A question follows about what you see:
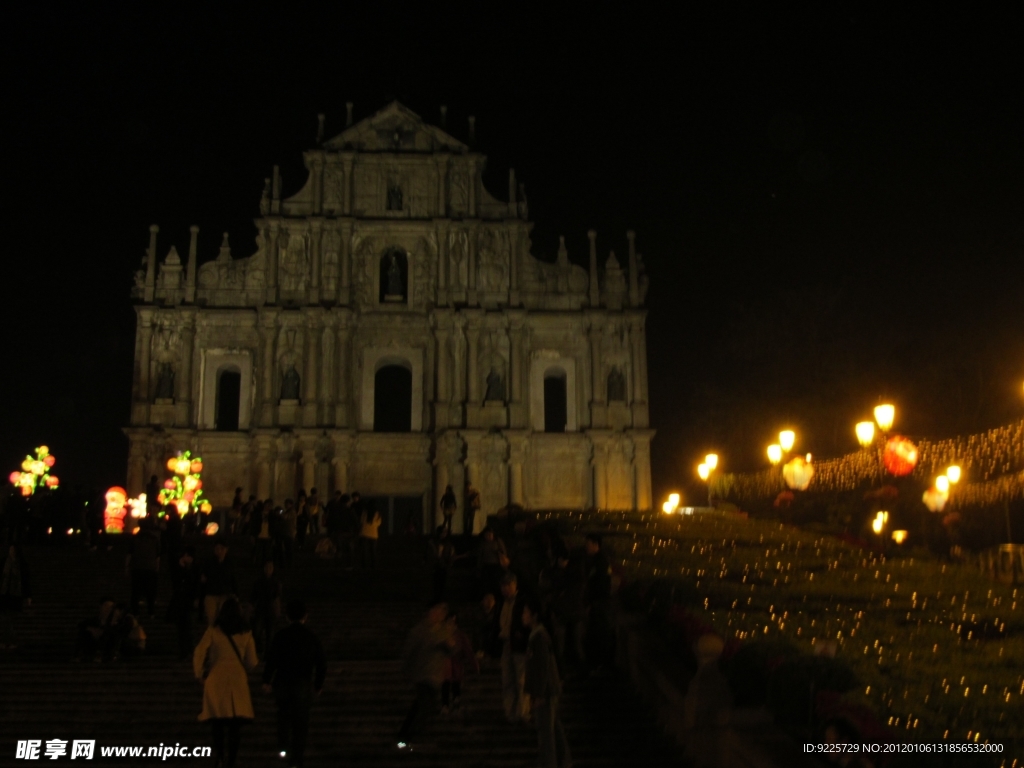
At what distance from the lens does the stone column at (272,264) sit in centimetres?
4116

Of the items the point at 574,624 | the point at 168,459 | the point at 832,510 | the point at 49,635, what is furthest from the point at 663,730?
the point at 168,459

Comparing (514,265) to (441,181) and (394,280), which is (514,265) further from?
(394,280)

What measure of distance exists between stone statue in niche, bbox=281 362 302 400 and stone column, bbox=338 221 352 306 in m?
3.00

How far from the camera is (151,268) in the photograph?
41375 mm

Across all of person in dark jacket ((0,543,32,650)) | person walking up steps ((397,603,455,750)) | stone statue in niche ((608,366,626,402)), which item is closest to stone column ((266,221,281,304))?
stone statue in niche ((608,366,626,402))

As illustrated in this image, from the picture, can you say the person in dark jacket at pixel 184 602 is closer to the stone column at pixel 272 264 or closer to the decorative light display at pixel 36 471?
the decorative light display at pixel 36 471

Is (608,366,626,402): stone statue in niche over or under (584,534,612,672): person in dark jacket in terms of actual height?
over

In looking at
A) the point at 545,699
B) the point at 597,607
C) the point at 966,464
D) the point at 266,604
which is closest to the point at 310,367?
the point at 966,464

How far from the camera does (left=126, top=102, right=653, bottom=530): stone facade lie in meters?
40.0

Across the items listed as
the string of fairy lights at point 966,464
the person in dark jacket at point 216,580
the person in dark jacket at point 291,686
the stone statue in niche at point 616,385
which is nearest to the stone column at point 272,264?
the stone statue in niche at point 616,385

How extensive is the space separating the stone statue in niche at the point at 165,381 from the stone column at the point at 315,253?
5359 millimetres

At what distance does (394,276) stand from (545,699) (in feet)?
107

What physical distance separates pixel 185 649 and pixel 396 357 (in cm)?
2737

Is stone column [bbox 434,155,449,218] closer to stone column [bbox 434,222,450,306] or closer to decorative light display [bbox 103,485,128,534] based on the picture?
stone column [bbox 434,222,450,306]
